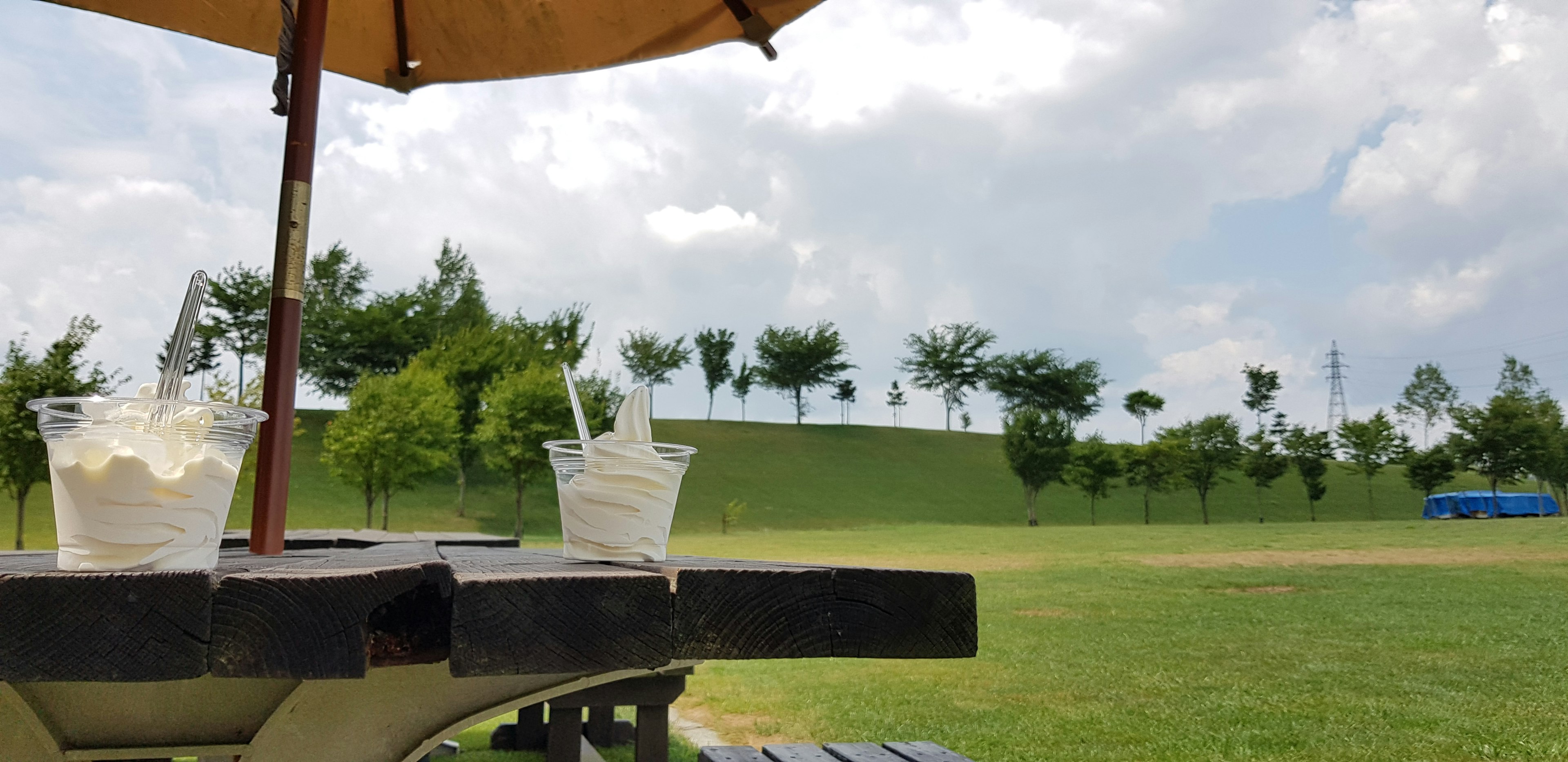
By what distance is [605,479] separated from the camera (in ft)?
5.83

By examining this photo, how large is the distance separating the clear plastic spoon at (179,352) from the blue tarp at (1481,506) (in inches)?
2004

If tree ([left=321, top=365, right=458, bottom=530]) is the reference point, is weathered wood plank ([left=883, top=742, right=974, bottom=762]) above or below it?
below

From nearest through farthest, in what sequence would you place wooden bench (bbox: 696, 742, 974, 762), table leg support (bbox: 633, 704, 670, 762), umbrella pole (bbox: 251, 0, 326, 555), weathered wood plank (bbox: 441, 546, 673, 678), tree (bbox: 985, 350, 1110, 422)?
1. weathered wood plank (bbox: 441, 546, 673, 678)
2. umbrella pole (bbox: 251, 0, 326, 555)
3. wooden bench (bbox: 696, 742, 974, 762)
4. table leg support (bbox: 633, 704, 670, 762)
5. tree (bbox: 985, 350, 1110, 422)

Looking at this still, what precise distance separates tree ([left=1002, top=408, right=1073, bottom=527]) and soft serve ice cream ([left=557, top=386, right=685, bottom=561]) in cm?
3873

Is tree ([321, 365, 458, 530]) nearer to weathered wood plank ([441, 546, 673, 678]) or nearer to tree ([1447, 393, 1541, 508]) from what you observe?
weathered wood plank ([441, 546, 673, 678])

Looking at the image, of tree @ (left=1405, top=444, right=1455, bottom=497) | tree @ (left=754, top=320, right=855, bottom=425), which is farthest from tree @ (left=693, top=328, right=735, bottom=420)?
tree @ (left=1405, top=444, right=1455, bottom=497)

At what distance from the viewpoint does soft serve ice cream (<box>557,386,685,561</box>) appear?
177 cm

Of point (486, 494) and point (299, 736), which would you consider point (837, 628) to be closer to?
point (299, 736)

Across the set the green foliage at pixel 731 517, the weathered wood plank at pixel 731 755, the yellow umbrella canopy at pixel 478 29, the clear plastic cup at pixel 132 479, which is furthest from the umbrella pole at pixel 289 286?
the green foliage at pixel 731 517

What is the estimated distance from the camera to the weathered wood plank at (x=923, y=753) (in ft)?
10.8

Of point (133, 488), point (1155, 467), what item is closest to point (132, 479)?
point (133, 488)

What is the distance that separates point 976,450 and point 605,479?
5752 cm

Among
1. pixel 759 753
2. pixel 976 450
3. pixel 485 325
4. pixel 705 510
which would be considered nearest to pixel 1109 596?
pixel 759 753

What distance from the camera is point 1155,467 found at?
43.4m
